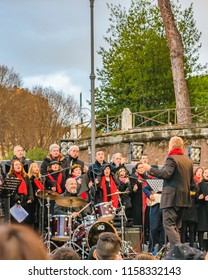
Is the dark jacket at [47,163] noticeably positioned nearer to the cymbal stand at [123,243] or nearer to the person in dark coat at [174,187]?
the cymbal stand at [123,243]

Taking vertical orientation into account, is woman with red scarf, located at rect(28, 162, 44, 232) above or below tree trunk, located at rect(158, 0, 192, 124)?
below

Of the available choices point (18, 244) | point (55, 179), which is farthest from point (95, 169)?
point (18, 244)

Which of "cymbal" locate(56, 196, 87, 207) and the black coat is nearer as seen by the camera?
"cymbal" locate(56, 196, 87, 207)

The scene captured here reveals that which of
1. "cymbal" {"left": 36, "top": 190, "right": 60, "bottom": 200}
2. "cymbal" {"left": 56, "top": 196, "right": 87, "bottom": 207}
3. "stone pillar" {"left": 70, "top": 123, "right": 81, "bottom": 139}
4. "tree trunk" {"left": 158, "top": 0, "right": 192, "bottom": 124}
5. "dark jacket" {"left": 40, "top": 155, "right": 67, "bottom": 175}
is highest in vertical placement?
"tree trunk" {"left": 158, "top": 0, "right": 192, "bottom": 124}

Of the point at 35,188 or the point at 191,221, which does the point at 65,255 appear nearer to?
the point at 35,188

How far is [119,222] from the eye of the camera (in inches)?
562

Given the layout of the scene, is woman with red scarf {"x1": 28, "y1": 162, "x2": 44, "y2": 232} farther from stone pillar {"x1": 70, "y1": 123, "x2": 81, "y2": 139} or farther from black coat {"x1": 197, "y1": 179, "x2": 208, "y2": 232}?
stone pillar {"x1": 70, "y1": 123, "x2": 81, "y2": 139}

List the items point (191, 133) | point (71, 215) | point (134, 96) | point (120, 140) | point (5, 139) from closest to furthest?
point (71, 215) → point (191, 133) → point (120, 140) → point (134, 96) → point (5, 139)

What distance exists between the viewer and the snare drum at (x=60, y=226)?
44.4ft

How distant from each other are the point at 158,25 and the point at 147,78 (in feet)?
11.2

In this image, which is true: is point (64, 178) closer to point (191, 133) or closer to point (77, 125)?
point (191, 133)

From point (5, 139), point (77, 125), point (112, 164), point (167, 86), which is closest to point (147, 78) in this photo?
point (167, 86)

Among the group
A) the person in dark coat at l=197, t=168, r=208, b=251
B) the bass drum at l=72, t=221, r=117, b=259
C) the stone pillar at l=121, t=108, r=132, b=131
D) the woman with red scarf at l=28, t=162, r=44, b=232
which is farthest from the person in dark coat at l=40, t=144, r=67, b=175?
the stone pillar at l=121, t=108, r=132, b=131

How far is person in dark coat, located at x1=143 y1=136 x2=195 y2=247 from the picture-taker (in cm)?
1149
